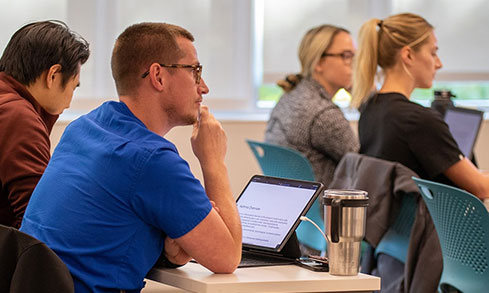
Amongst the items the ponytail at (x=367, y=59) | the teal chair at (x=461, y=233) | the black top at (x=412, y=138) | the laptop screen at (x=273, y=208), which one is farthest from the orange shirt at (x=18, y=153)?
the ponytail at (x=367, y=59)

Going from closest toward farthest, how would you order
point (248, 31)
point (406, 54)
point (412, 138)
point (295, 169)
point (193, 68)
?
1. point (193, 68)
2. point (412, 138)
3. point (406, 54)
4. point (295, 169)
5. point (248, 31)

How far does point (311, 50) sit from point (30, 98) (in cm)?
216

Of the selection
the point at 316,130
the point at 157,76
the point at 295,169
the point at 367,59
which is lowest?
the point at 295,169

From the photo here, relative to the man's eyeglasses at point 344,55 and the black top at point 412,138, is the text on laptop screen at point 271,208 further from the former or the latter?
the man's eyeglasses at point 344,55

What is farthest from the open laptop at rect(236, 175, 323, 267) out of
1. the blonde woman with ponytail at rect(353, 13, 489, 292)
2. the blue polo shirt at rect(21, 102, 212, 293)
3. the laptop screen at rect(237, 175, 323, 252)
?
the blonde woman with ponytail at rect(353, 13, 489, 292)

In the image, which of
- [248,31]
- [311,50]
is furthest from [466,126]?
[248,31]

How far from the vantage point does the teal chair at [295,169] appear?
366 cm

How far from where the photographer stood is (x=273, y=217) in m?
2.15

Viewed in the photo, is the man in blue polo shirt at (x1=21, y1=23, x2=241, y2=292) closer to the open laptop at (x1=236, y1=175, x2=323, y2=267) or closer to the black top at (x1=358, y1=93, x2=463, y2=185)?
the open laptop at (x1=236, y1=175, x2=323, y2=267)

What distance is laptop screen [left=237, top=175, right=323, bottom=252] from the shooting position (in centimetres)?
210

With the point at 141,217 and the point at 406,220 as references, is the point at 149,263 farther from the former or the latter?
the point at 406,220

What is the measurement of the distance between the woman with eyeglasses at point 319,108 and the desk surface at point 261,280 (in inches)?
77.1

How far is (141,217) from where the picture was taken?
6.07 feet

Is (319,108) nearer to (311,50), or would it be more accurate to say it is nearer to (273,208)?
(311,50)
